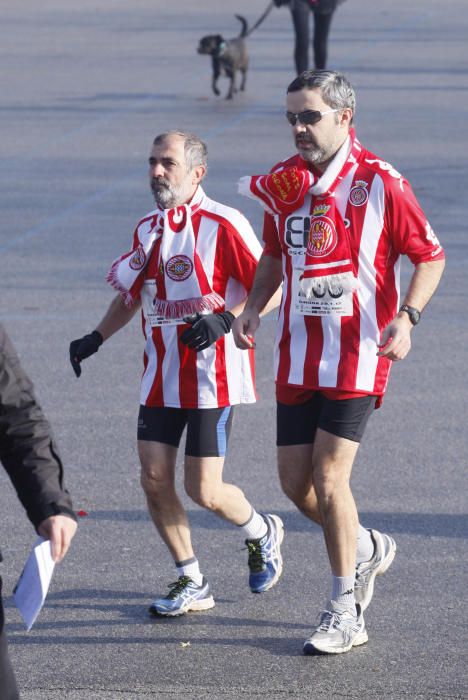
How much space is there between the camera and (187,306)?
222 inches

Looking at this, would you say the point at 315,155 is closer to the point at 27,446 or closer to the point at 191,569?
the point at 191,569

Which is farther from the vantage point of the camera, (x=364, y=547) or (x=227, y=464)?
(x=227, y=464)

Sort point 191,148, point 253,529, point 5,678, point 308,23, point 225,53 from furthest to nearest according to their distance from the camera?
point 308,23, point 225,53, point 253,529, point 191,148, point 5,678

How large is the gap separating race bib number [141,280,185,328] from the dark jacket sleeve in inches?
81.8

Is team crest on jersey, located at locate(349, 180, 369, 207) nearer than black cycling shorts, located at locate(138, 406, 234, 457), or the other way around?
team crest on jersey, located at locate(349, 180, 369, 207)

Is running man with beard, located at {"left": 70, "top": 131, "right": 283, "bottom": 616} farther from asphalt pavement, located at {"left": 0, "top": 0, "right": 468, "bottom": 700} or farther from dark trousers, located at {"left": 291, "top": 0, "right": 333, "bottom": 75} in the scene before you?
dark trousers, located at {"left": 291, "top": 0, "right": 333, "bottom": 75}

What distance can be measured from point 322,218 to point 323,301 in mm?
310

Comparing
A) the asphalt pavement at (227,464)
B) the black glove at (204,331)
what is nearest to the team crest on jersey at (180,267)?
the black glove at (204,331)

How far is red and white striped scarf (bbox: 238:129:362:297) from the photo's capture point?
5211 mm

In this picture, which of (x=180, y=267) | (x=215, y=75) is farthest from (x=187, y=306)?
(x=215, y=75)

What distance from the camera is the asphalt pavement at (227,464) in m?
5.11

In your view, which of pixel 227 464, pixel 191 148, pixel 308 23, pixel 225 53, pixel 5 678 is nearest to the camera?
pixel 5 678

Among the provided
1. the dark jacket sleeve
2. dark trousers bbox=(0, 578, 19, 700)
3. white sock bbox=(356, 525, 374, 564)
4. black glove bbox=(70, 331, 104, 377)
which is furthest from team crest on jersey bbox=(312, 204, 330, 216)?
dark trousers bbox=(0, 578, 19, 700)

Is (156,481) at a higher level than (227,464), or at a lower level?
higher
